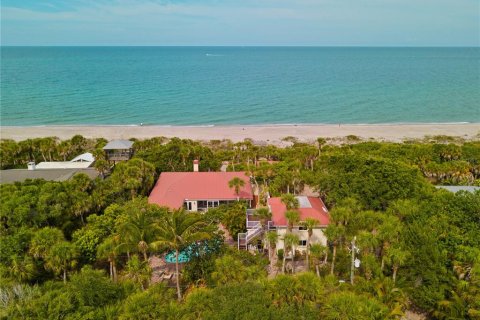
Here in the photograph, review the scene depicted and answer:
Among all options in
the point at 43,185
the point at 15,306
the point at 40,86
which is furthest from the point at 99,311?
the point at 40,86

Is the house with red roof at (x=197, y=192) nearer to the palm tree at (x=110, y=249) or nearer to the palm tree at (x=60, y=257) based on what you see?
the palm tree at (x=110, y=249)

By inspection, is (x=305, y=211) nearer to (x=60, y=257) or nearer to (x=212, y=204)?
(x=212, y=204)

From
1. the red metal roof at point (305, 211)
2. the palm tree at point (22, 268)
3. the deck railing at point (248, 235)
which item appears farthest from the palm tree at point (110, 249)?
the red metal roof at point (305, 211)

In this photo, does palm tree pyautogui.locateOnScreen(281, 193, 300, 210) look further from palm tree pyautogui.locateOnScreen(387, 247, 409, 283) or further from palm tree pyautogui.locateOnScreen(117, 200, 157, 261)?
palm tree pyautogui.locateOnScreen(117, 200, 157, 261)

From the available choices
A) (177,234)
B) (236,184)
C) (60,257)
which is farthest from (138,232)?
(236,184)

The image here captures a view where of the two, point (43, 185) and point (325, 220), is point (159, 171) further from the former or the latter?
→ point (325, 220)

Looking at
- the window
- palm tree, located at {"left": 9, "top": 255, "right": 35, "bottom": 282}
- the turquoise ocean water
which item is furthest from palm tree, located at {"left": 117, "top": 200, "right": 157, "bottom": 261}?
the turquoise ocean water
